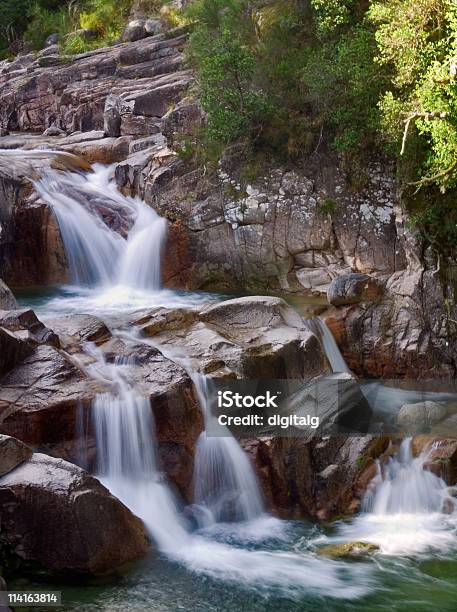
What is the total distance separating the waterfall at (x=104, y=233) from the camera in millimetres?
16125

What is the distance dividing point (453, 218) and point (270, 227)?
13.3ft

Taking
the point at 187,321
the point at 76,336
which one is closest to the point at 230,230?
the point at 187,321

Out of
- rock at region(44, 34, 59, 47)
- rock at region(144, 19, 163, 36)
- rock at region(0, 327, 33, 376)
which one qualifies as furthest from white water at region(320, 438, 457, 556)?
rock at region(44, 34, 59, 47)

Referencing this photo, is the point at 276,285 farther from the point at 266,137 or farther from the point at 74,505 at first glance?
the point at 74,505

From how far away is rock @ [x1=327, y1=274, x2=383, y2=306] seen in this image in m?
14.0

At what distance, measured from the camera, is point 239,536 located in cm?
871

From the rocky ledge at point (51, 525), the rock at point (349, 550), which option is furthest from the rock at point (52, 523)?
the rock at point (349, 550)

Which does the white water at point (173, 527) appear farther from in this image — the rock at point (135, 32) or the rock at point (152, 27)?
the rock at point (135, 32)

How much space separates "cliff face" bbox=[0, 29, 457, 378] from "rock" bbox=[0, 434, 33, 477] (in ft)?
24.4

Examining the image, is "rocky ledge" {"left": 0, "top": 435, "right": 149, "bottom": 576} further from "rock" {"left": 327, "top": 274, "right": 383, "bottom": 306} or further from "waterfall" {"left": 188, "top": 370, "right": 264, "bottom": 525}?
"rock" {"left": 327, "top": 274, "right": 383, "bottom": 306}

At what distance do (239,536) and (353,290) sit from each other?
21.3 feet

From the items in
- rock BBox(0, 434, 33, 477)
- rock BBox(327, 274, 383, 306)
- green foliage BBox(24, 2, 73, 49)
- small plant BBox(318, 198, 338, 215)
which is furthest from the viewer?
green foliage BBox(24, 2, 73, 49)

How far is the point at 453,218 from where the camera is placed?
A: 14.0 meters

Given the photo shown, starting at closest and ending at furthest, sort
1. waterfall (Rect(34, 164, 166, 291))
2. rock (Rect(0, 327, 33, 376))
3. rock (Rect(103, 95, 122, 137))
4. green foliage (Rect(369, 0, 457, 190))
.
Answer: rock (Rect(0, 327, 33, 376)) → green foliage (Rect(369, 0, 457, 190)) → waterfall (Rect(34, 164, 166, 291)) → rock (Rect(103, 95, 122, 137))
